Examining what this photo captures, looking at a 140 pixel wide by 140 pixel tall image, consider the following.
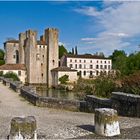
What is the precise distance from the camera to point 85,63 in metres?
106

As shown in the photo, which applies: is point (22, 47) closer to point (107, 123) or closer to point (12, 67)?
Result: point (12, 67)

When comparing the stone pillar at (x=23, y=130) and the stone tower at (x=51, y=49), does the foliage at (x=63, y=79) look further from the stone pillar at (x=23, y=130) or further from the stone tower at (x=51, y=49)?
the stone pillar at (x=23, y=130)

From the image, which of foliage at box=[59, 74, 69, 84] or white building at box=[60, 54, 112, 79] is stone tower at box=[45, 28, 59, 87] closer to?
foliage at box=[59, 74, 69, 84]

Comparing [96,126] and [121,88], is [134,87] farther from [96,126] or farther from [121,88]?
[96,126]

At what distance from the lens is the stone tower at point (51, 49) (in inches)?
3137

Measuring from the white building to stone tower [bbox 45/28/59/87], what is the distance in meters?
21.1

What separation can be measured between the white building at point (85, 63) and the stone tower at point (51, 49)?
2113 centimetres

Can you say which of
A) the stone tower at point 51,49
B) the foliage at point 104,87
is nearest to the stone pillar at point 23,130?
the foliage at point 104,87

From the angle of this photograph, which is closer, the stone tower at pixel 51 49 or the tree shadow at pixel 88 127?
the tree shadow at pixel 88 127

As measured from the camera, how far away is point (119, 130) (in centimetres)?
769

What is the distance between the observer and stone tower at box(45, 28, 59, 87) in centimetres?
7969

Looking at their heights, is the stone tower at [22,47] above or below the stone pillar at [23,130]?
above

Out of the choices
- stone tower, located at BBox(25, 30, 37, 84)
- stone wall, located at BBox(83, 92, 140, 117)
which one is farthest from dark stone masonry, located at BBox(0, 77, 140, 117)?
stone tower, located at BBox(25, 30, 37, 84)

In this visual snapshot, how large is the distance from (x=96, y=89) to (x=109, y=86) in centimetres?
87
